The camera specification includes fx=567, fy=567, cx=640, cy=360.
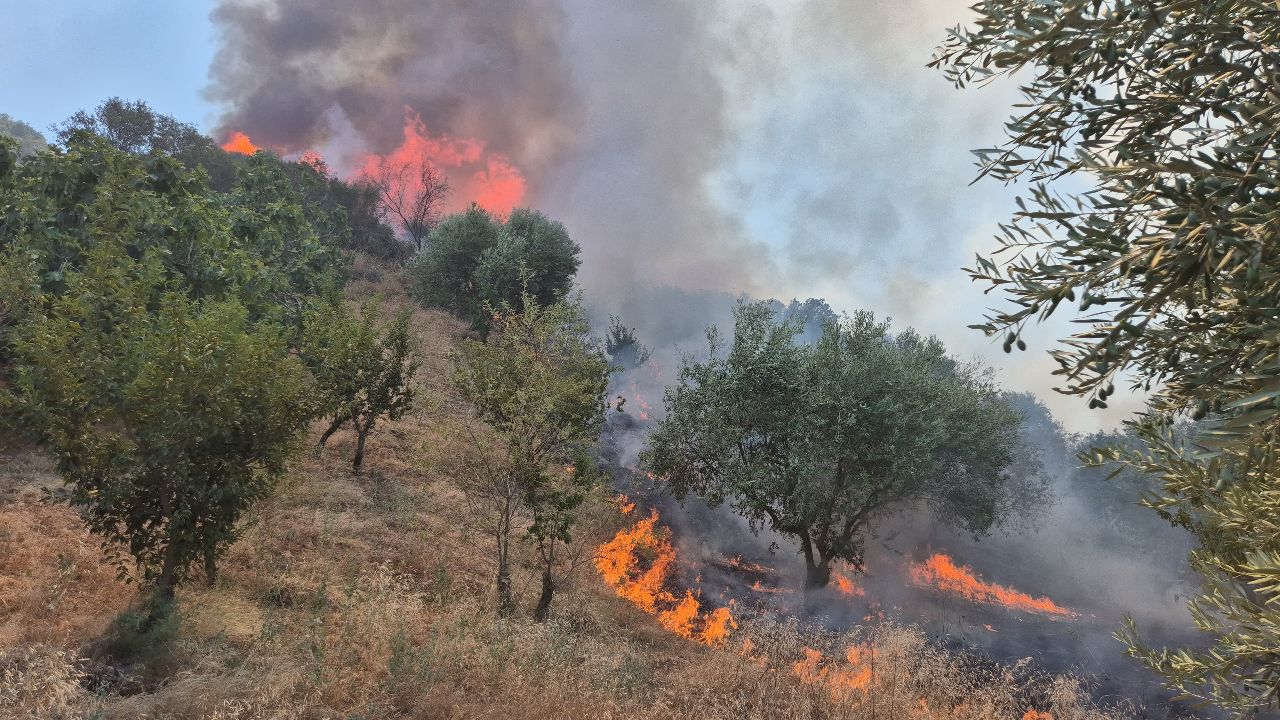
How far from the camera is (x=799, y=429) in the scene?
20938 mm

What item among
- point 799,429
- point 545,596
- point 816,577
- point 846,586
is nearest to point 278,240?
point 545,596

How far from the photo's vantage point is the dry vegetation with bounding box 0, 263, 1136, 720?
754cm

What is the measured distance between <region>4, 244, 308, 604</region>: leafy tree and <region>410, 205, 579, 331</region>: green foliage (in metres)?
35.1

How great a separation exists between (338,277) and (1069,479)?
9423cm

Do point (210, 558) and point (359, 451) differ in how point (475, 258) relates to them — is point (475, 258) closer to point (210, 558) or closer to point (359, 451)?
point (359, 451)

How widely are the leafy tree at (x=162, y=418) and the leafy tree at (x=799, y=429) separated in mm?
15450

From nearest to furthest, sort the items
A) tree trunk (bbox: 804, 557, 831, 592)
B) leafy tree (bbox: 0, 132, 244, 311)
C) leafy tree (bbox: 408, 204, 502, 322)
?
1. leafy tree (bbox: 0, 132, 244, 311)
2. tree trunk (bbox: 804, 557, 831, 592)
3. leafy tree (bbox: 408, 204, 502, 322)

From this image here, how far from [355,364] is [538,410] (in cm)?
1060

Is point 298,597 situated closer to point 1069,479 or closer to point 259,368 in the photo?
point 259,368

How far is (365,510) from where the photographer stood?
18516 millimetres

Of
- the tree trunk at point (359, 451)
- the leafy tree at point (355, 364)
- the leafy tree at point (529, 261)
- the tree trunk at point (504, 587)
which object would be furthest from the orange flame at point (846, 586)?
the leafy tree at point (529, 261)

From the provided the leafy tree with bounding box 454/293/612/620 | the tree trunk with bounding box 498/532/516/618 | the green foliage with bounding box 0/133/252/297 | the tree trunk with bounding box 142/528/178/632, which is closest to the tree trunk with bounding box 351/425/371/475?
the green foliage with bounding box 0/133/252/297

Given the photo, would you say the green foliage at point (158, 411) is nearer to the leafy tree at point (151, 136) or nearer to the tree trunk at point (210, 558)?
the tree trunk at point (210, 558)

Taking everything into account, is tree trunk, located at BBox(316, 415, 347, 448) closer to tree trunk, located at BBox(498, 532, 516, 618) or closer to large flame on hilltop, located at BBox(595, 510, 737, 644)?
tree trunk, located at BBox(498, 532, 516, 618)
